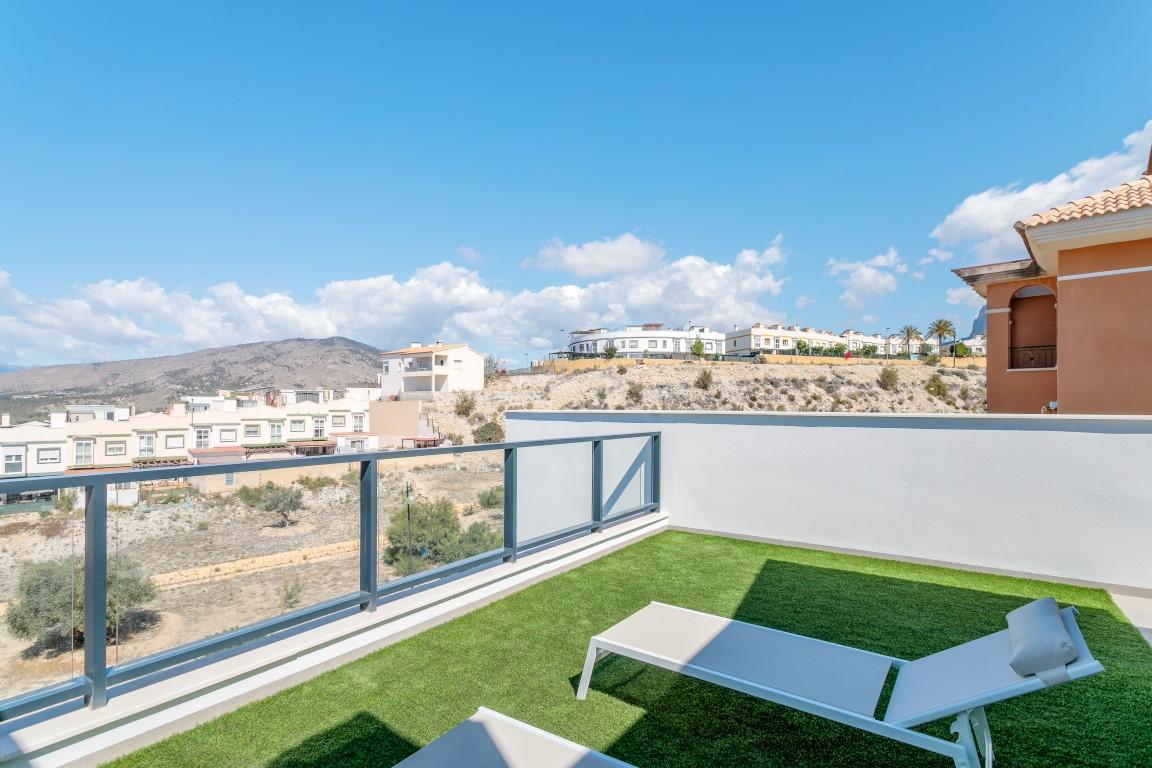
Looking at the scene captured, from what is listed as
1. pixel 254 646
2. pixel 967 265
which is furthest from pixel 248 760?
pixel 967 265

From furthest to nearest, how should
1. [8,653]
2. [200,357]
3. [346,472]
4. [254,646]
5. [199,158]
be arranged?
[200,357] < [199,158] < [346,472] < [254,646] < [8,653]

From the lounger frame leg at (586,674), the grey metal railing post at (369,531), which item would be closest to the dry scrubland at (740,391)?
the grey metal railing post at (369,531)

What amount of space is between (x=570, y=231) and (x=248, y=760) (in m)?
86.3

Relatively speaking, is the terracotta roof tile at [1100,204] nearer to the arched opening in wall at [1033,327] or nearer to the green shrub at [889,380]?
the arched opening in wall at [1033,327]

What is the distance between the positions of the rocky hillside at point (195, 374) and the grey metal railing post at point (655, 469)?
5724 centimetres

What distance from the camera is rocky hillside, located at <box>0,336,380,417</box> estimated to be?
189ft

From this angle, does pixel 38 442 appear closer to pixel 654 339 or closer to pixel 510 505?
pixel 510 505

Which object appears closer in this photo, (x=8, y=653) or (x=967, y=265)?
(x=8, y=653)

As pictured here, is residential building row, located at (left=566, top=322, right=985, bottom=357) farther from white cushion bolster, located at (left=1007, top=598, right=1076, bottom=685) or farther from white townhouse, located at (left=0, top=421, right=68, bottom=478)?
white cushion bolster, located at (left=1007, top=598, right=1076, bottom=685)

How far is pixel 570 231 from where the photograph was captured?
84812 mm

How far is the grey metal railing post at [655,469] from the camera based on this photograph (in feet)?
22.9

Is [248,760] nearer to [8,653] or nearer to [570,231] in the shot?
[8,653]

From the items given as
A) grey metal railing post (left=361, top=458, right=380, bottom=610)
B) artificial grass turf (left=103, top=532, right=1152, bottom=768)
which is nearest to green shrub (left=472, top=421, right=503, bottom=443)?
artificial grass turf (left=103, top=532, right=1152, bottom=768)

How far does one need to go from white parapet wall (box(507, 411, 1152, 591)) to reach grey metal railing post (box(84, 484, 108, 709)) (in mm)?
4088
